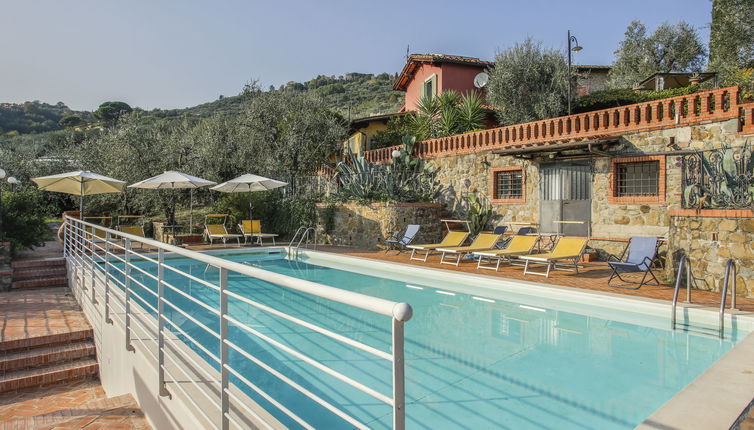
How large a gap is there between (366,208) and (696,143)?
9.19 metres

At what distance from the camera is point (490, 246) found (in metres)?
11.5

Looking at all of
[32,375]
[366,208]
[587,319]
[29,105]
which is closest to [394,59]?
[366,208]

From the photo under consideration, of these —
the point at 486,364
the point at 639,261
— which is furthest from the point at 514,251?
the point at 486,364

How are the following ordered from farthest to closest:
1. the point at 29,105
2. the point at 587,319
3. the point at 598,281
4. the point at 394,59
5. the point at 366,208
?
the point at 29,105
the point at 394,59
the point at 366,208
the point at 598,281
the point at 587,319

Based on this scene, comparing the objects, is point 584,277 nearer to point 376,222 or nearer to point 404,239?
point 404,239

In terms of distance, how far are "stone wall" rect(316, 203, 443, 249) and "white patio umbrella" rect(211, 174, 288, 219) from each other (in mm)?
2207

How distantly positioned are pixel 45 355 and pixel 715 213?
9932mm

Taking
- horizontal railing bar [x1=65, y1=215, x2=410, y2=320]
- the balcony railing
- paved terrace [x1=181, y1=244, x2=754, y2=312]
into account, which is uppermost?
the balcony railing

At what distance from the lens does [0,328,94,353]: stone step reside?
5.18m

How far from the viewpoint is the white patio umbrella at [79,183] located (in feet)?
36.9

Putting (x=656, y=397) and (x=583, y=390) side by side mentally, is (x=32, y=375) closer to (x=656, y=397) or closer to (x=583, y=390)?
(x=583, y=390)

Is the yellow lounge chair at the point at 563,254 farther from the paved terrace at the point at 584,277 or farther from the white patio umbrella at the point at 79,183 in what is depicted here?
the white patio umbrella at the point at 79,183

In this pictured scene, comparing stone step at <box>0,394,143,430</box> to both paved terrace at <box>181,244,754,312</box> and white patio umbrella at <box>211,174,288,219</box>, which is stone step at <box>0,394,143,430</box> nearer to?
paved terrace at <box>181,244,754,312</box>

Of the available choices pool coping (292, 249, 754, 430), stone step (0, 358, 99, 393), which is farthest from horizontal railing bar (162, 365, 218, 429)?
stone step (0, 358, 99, 393)
